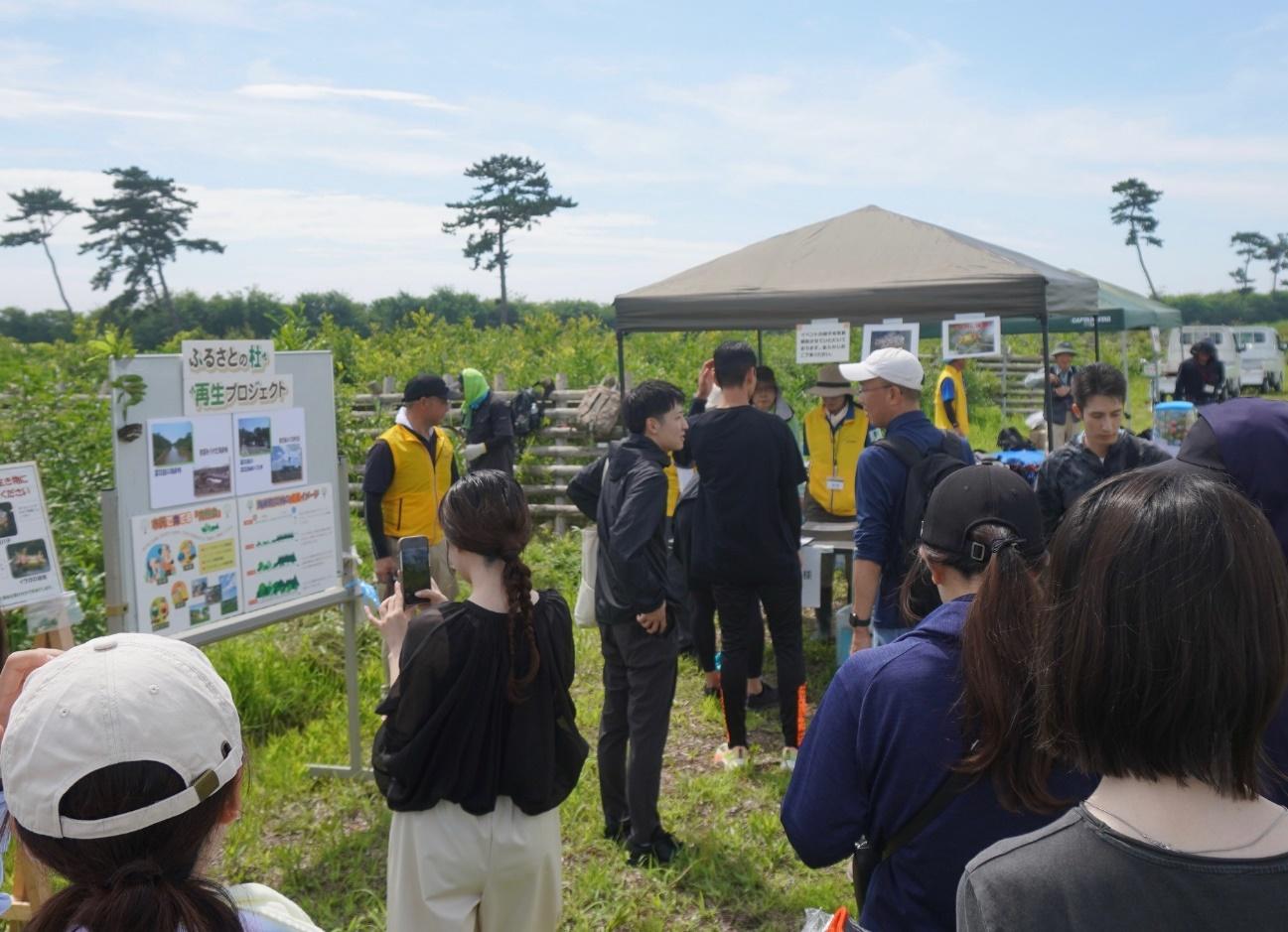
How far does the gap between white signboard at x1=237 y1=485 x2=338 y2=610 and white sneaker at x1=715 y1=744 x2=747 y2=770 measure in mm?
2052

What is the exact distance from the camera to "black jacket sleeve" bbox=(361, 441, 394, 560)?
19.2 feet

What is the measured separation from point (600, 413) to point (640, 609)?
7990mm

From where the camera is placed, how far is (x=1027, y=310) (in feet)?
20.1

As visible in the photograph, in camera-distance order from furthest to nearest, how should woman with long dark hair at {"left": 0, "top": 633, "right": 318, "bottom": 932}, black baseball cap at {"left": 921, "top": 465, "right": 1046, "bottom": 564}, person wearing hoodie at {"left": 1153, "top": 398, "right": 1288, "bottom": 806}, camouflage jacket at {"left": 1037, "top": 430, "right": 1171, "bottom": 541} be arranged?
camouflage jacket at {"left": 1037, "top": 430, "right": 1171, "bottom": 541}, person wearing hoodie at {"left": 1153, "top": 398, "right": 1288, "bottom": 806}, black baseball cap at {"left": 921, "top": 465, "right": 1046, "bottom": 564}, woman with long dark hair at {"left": 0, "top": 633, "right": 318, "bottom": 932}

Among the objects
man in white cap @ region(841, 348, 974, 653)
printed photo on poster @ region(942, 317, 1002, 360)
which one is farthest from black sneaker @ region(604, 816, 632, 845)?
printed photo on poster @ region(942, 317, 1002, 360)

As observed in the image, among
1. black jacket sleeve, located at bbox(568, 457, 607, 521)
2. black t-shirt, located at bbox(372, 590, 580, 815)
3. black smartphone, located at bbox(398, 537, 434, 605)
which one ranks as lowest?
black t-shirt, located at bbox(372, 590, 580, 815)

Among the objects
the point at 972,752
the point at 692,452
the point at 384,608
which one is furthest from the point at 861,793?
the point at 692,452

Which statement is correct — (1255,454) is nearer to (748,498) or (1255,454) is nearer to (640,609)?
(640,609)

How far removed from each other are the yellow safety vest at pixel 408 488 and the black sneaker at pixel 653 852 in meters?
2.44

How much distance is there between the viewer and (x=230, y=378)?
4.21 m

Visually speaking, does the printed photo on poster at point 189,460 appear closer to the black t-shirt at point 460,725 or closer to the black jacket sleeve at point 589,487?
the black jacket sleeve at point 589,487

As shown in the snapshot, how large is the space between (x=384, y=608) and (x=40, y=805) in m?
1.79

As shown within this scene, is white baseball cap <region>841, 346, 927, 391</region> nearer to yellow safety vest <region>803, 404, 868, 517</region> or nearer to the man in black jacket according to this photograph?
the man in black jacket

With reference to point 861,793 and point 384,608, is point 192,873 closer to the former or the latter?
point 861,793
